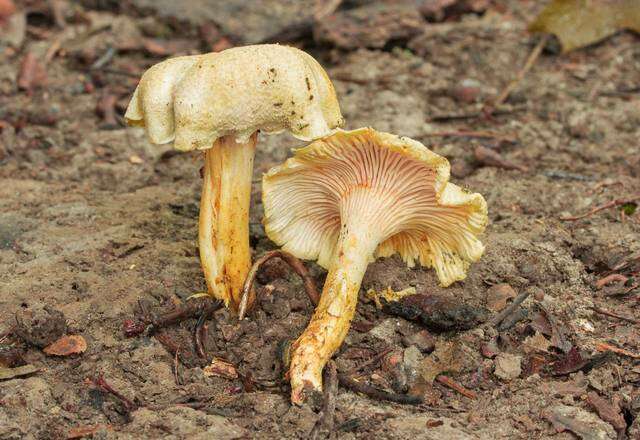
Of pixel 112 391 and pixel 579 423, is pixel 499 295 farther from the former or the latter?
Result: pixel 112 391

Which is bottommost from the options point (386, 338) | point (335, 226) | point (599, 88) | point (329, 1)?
point (386, 338)

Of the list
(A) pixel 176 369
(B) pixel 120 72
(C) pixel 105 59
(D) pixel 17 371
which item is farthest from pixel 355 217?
(C) pixel 105 59

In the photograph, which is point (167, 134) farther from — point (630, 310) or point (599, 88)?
point (599, 88)

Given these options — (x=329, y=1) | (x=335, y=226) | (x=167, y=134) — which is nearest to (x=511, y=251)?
(x=335, y=226)

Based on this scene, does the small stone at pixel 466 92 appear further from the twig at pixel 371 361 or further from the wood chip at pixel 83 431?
the wood chip at pixel 83 431

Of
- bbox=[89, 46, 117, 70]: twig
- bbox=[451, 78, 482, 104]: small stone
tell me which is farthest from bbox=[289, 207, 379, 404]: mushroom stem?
bbox=[89, 46, 117, 70]: twig

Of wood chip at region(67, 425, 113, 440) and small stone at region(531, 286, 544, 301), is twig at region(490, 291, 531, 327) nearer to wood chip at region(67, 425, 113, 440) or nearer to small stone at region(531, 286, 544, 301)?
small stone at region(531, 286, 544, 301)
